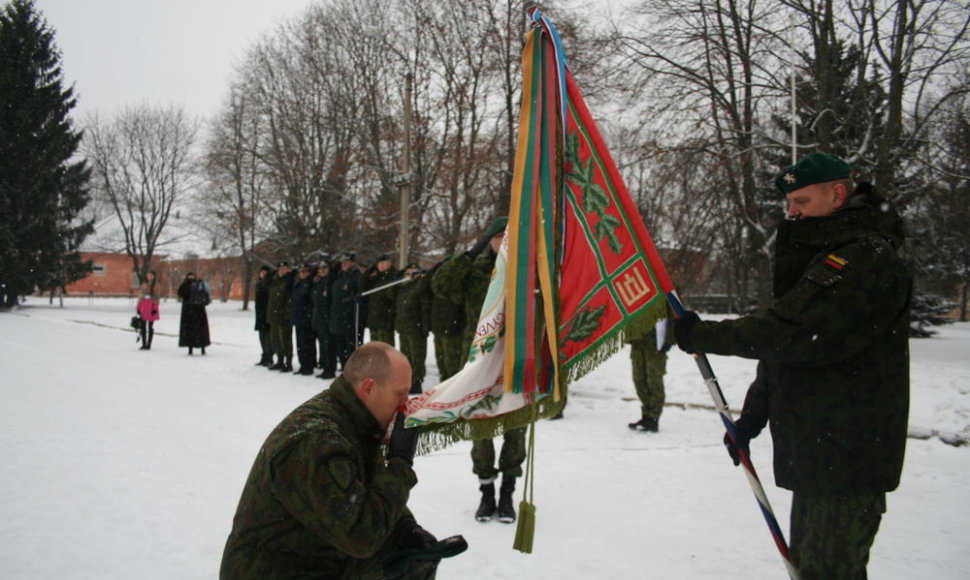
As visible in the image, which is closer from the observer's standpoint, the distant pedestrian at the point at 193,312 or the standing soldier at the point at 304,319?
the standing soldier at the point at 304,319

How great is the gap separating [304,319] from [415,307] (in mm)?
3326

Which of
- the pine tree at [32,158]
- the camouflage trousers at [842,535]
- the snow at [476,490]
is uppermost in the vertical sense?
the pine tree at [32,158]

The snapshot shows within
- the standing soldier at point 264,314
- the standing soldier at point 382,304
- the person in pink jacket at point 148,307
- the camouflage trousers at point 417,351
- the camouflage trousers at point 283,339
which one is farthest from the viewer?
the person in pink jacket at point 148,307

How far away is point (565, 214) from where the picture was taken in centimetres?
293

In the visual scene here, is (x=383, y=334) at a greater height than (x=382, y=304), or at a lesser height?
lesser

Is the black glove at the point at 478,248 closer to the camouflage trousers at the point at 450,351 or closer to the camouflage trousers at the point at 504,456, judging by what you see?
the camouflage trousers at the point at 504,456

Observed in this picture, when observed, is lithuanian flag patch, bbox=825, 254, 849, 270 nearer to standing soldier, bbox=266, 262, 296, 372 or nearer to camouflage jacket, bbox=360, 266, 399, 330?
camouflage jacket, bbox=360, 266, 399, 330

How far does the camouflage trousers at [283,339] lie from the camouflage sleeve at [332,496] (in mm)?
11541

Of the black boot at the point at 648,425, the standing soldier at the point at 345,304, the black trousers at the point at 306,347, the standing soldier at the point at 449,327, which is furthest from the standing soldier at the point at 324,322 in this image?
the black boot at the point at 648,425

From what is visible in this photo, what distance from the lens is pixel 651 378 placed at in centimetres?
773

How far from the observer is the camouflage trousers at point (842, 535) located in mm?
2398

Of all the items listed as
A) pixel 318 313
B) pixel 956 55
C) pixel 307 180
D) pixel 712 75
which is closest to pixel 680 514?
pixel 318 313

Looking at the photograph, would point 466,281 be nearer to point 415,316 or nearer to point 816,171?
point 415,316

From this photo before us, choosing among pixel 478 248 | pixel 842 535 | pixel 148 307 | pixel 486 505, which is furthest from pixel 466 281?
pixel 148 307
